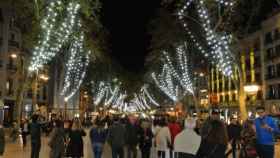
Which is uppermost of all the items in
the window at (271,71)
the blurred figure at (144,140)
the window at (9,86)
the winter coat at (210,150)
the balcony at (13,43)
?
the balcony at (13,43)

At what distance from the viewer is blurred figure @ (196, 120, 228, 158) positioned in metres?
7.29

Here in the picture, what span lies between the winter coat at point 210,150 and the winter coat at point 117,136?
21.4ft

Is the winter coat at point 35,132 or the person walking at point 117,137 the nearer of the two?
the person walking at point 117,137

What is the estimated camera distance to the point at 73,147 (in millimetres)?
12039

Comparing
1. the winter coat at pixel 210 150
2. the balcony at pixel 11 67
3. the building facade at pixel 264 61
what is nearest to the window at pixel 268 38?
the building facade at pixel 264 61

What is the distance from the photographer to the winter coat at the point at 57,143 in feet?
37.7

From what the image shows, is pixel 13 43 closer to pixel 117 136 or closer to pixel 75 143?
pixel 117 136

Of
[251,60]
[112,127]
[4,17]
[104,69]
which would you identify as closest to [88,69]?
[104,69]

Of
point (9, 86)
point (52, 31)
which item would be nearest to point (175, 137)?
point (52, 31)

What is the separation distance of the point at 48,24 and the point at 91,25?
24.8 feet

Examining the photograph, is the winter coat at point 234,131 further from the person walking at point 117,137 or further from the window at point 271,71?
the window at point 271,71

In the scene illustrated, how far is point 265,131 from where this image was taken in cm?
937

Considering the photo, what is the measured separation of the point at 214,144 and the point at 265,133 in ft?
8.42

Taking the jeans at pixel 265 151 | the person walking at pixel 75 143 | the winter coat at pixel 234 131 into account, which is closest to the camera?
the jeans at pixel 265 151
